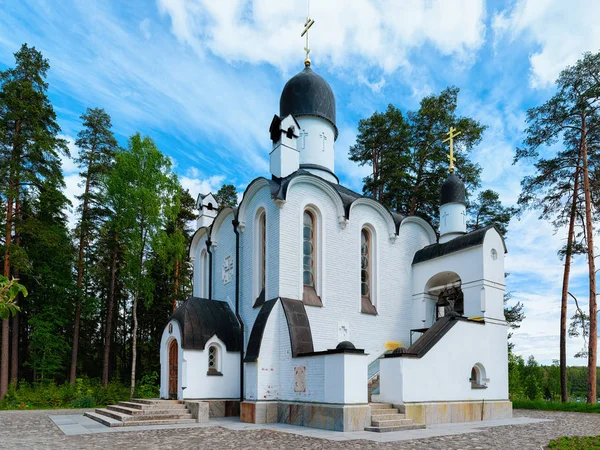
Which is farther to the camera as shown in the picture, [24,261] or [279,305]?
[24,261]

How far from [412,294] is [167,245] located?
10.0 meters

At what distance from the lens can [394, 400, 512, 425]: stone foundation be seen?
11289 mm

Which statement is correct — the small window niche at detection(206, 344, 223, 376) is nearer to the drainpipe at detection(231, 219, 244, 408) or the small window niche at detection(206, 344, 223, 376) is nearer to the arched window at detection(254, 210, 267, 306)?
the drainpipe at detection(231, 219, 244, 408)

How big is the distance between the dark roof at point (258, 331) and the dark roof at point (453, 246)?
5.36m

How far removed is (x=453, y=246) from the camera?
48.4 ft

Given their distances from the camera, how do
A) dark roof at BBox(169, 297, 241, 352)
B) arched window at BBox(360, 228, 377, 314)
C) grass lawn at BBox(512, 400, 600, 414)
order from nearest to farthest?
dark roof at BBox(169, 297, 241, 352) → arched window at BBox(360, 228, 377, 314) → grass lawn at BBox(512, 400, 600, 414)

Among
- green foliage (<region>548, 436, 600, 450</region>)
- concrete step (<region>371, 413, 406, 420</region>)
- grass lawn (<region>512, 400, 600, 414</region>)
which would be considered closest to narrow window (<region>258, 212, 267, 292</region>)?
concrete step (<region>371, 413, 406, 420</region>)

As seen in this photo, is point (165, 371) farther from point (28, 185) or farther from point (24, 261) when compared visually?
point (28, 185)

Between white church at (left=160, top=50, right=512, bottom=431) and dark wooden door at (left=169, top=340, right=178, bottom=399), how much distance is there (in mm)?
47

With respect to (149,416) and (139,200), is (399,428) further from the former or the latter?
(139,200)

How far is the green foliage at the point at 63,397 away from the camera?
17.2 meters

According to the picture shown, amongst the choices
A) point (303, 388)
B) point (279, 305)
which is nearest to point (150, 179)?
point (279, 305)

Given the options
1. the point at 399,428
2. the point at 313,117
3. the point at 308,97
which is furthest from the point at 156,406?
the point at 308,97

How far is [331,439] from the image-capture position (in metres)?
8.70
